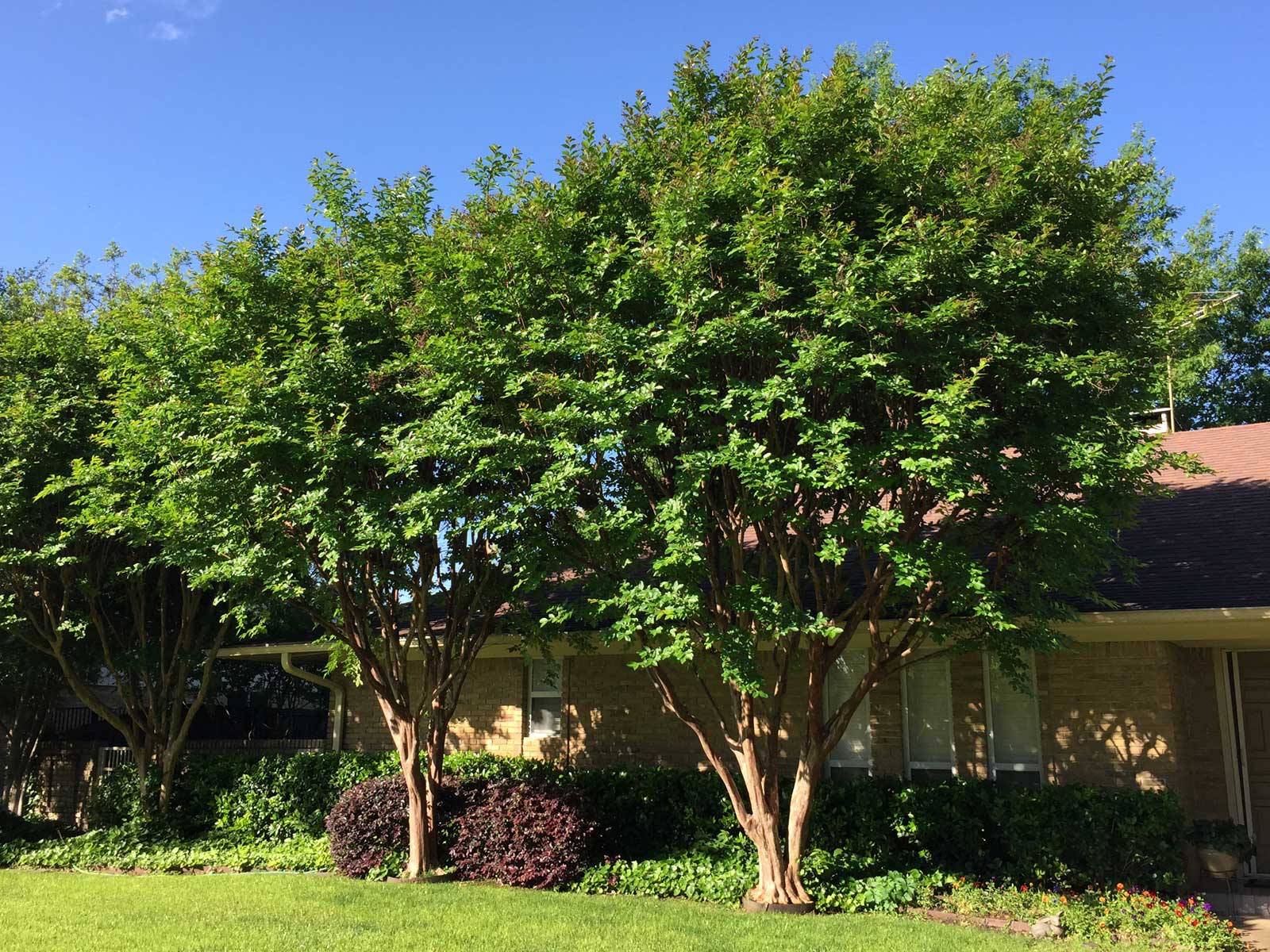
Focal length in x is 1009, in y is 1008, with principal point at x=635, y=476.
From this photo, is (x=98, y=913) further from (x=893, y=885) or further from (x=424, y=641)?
(x=893, y=885)

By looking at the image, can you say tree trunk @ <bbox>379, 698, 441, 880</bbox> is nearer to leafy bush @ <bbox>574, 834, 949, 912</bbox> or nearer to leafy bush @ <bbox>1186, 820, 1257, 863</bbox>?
leafy bush @ <bbox>574, 834, 949, 912</bbox>

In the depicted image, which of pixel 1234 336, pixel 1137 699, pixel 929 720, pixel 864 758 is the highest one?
pixel 1234 336

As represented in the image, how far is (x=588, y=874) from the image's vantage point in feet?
36.3

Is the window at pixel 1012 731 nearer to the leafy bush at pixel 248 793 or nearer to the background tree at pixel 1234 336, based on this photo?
the leafy bush at pixel 248 793

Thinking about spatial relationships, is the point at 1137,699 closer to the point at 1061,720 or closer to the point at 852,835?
the point at 1061,720

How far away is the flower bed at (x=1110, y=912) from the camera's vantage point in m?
8.24

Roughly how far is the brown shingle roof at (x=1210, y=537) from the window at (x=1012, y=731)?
1.63 m

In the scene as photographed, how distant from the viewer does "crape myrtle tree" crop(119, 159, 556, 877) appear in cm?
953

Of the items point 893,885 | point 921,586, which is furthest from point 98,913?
point 921,586

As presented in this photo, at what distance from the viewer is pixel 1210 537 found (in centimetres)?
1197

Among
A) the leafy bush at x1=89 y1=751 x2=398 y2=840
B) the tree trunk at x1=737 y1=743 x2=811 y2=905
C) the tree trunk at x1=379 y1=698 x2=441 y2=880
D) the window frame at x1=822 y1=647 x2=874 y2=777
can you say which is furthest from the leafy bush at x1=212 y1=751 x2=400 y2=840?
the tree trunk at x1=737 y1=743 x2=811 y2=905

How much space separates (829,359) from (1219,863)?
22.3 feet

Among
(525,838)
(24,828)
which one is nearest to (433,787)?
(525,838)

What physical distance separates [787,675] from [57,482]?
923 cm
